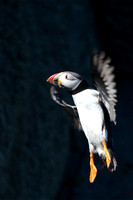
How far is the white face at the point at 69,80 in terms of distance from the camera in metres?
1.48

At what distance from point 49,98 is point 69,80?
6.79ft

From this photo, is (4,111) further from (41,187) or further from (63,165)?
(63,165)

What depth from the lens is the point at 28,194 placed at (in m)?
3.27

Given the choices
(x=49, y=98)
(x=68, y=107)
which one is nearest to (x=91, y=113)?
(x=68, y=107)

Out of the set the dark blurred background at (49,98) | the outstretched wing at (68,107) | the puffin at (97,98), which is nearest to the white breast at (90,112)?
the puffin at (97,98)

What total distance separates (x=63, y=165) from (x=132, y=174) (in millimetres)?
801

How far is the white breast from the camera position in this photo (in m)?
1.56

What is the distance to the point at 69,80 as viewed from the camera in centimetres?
150

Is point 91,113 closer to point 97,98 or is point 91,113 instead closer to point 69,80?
point 97,98

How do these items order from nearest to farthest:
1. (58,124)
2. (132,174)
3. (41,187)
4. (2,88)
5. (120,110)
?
(2,88) → (41,187) → (58,124) → (132,174) → (120,110)

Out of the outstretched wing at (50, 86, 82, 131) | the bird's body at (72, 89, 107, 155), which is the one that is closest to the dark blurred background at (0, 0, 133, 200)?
the outstretched wing at (50, 86, 82, 131)

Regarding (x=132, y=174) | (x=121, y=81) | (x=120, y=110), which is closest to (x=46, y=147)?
(x=132, y=174)

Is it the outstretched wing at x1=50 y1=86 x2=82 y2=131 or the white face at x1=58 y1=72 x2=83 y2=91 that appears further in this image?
the outstretched wing at x1=50 y1=86 x2=82 y2=131

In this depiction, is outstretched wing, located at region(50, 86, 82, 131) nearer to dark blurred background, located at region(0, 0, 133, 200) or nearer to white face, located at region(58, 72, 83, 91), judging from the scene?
white face, located at region(58, 72, 83, 91)
